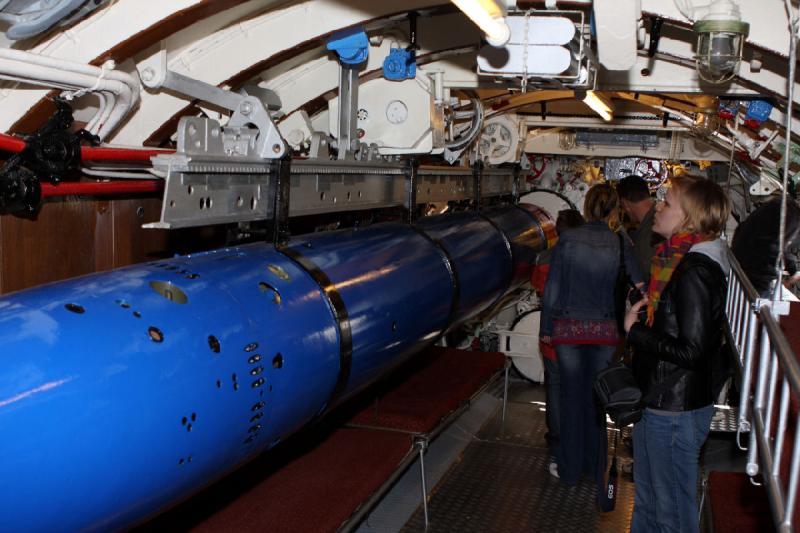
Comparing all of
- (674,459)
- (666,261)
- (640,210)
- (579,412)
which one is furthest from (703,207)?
(579,412)

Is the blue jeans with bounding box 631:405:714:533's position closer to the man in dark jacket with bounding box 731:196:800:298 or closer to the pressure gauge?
the man in dark jacket with bounding box 731:196:800:298

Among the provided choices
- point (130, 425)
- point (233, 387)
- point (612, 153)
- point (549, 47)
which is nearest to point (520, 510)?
point (549, 47)

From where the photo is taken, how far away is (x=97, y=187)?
302 cm

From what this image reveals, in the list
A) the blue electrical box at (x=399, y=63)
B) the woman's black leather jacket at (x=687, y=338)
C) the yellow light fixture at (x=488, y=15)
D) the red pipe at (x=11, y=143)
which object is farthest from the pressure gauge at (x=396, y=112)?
the red pipe at (x=11, y=143)

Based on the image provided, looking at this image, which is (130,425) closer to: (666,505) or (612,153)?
(666,505)

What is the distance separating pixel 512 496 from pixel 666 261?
2.18 metres

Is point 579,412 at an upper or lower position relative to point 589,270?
lower

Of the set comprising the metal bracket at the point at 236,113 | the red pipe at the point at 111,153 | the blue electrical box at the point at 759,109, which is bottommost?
the red pipe at the point at 111,153

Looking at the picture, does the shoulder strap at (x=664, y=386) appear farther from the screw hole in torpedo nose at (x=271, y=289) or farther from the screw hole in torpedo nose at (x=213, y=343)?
the screw hole in torpedo nose at (x=213, y=343)

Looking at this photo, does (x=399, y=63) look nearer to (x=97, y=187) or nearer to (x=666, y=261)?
(x=666, y=261)

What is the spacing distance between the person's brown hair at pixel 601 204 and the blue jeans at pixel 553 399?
95 centimetres

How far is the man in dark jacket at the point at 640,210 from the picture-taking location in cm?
516

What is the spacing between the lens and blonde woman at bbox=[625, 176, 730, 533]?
10.4 feet

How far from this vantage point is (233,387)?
7.52 feet
